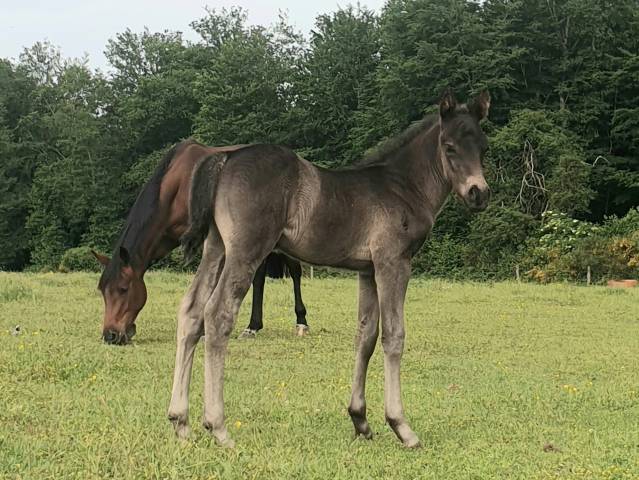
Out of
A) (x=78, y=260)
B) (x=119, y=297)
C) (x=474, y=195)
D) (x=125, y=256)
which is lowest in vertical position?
(x=78, y=260)

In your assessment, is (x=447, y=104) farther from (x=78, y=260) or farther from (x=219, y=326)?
(x=78, y=260)

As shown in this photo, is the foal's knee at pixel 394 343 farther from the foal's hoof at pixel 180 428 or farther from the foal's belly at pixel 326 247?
the foal's hoof at pixel 180 428

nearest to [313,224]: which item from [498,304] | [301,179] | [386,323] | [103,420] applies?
[301,179]

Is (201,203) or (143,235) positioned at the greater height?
(201,203)

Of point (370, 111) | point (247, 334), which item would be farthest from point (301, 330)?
point (370, 111)

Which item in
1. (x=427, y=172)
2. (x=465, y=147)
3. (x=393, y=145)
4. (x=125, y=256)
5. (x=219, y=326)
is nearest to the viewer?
(x=219, y=326)

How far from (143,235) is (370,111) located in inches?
1346

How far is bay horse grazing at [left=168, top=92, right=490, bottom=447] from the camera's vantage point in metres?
4.87

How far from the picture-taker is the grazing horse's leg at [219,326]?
15.8 feet

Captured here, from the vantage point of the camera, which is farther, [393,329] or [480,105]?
[480,105]

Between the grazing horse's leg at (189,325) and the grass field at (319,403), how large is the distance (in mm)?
152

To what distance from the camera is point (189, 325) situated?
5.08 meters

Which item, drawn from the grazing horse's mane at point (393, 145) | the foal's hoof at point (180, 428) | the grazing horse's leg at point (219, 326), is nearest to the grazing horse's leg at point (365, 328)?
the grazing horse's mane at point (393, 145)

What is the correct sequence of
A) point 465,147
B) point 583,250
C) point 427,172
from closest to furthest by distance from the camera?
1. point 465,147
2. point 427,172
3. point 583,250
